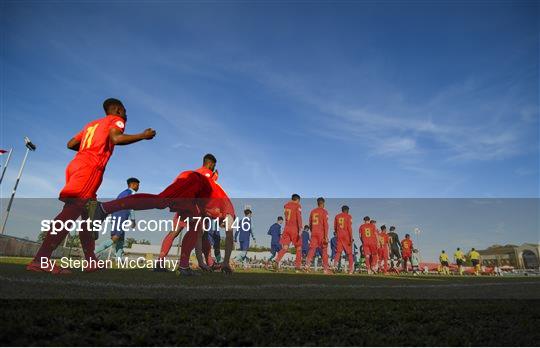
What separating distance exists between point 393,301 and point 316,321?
1523 millimetres

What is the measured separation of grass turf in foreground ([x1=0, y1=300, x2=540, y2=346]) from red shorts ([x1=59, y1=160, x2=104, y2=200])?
6.96 ft

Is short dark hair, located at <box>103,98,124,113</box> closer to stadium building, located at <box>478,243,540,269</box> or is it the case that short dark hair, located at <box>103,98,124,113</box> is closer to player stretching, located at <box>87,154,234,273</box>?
player stretching, located at <box>87,154,234,273</box>

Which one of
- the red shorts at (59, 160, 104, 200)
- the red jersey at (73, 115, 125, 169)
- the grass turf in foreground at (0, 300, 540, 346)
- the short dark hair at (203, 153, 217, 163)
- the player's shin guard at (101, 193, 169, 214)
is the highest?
the short dark hair at (203, 153, 217, 163)

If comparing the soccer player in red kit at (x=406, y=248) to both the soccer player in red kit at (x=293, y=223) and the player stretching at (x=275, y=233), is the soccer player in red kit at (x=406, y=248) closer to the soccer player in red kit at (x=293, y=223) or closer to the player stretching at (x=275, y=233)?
the player stretching at (x=275, y=233)

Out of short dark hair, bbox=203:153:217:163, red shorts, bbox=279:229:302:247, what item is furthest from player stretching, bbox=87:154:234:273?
red shorts, bbox=279:229:302:247

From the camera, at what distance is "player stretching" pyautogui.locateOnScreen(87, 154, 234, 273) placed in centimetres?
455

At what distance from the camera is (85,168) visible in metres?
4.41

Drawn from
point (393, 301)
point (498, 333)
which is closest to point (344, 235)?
point (393, 301)

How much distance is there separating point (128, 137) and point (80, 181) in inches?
30.9

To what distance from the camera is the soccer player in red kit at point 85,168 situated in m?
4.35

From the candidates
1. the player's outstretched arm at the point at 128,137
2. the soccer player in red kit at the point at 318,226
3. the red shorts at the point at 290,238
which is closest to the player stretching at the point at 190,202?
the player's outstretched arm at the point at 128,137

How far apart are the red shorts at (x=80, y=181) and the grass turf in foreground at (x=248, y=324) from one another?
2.12 m

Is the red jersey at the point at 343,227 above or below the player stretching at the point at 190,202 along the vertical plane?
above

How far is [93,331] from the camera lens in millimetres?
1887
